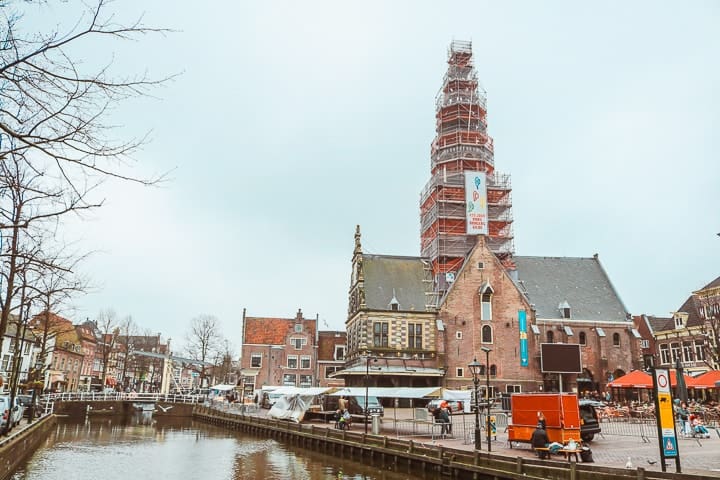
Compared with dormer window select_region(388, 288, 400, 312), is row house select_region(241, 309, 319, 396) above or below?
below

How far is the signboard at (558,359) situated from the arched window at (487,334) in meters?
4.25

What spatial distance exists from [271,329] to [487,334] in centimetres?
2814

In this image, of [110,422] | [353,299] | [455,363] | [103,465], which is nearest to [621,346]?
[455,363]

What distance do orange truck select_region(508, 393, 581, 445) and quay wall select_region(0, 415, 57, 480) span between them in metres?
19.2

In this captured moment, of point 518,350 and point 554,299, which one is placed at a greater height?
point 554,299

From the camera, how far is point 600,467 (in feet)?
53.4

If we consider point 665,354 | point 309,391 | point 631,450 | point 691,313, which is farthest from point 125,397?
point 691,313

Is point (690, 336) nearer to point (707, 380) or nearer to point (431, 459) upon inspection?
point (707, 380)

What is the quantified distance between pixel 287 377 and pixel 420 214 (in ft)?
77.2

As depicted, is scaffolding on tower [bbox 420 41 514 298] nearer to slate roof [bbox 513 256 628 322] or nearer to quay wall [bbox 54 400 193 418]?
slate roof [bbox 513 256 628 322]

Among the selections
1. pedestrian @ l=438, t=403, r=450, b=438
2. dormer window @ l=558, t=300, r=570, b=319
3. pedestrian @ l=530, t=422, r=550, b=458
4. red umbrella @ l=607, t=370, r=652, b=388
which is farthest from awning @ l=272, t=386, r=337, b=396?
dormer window @ l=558, t=300, r=570, b=319

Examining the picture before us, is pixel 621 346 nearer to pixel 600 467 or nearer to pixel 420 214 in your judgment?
pixel 420 214

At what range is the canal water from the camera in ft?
76.6

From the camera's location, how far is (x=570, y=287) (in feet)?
177
